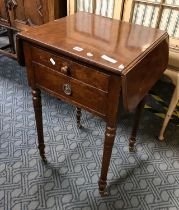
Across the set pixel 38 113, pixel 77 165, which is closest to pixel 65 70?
pixel 38 113

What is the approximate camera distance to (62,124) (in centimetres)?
178

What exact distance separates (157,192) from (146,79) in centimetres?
71

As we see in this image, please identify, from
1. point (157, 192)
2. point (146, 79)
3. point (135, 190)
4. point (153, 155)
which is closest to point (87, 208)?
point (135, 190)

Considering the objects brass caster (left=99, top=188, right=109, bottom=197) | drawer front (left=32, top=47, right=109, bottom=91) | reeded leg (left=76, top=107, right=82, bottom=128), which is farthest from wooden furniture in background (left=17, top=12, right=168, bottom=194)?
reeded leg (left=76, top=107, right=82, bottom=128)

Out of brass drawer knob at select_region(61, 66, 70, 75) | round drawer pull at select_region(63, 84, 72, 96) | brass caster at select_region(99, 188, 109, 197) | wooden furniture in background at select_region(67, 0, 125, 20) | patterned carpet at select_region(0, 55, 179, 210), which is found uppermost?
wooden furniture in background at select_region(67, 0, 125, 20)

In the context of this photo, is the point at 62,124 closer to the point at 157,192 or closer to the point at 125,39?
the point at 157,192

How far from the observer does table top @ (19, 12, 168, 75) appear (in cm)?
88

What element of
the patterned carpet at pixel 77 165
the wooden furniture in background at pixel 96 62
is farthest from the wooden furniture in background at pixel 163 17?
the patterned carpet at pixel 77 165

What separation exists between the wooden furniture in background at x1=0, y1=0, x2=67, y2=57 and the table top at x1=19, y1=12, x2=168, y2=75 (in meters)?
0.52

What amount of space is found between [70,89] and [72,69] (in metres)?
0.10

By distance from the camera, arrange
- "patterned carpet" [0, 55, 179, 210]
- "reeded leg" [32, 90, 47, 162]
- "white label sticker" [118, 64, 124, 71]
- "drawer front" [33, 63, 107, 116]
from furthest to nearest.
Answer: "patterned carpet" [0, 55, 179, 210] → "reeded leg" [32, 90, 47, 162] → "drawer front" [33, 63, 107, 116] → "white label sticker" [118, 64, 124, 71]

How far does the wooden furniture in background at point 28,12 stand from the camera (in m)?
1.70

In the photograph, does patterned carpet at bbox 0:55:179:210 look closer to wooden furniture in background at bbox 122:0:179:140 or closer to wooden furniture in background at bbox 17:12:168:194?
wooden furniture in background at bbox 17:12:168:194

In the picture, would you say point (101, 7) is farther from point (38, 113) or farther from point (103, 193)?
point (103, 193)
